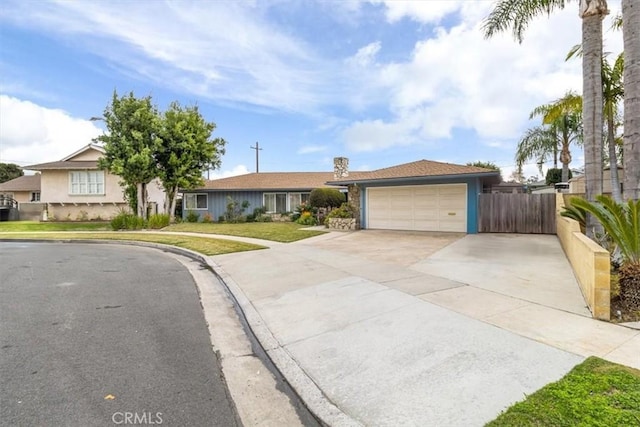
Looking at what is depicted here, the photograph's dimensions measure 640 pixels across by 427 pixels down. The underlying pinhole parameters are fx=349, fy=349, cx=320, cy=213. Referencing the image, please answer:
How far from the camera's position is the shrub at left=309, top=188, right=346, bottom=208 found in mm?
22641

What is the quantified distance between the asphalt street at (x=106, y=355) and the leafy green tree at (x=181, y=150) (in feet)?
51.9

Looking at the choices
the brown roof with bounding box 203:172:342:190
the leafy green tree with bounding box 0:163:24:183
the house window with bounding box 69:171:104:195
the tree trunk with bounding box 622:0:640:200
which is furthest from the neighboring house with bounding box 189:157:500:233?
the leafy green tree with bounding box 0:163:24:183

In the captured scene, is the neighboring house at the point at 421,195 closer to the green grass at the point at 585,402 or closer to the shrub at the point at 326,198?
the shrub at the point at 326,198

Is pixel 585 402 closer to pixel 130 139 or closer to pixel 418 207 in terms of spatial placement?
pixel 418 207

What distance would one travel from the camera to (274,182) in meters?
27.6

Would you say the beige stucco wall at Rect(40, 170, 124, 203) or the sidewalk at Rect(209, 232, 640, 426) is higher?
the beige stucco wall at Rect(40, 170, 124, 203)

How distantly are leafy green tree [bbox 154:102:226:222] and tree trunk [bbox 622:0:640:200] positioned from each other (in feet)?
71.7

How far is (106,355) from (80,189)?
28174mm

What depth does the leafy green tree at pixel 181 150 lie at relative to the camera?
22.8 m

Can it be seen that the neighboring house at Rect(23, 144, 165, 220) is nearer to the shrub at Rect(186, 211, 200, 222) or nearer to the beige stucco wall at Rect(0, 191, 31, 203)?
the shrub at Rect(186, 211, 200, 222)

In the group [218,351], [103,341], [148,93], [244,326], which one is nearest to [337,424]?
[218,351]

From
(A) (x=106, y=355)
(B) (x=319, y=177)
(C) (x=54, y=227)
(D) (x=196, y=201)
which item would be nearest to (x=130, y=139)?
(D) (x=196, y=201)

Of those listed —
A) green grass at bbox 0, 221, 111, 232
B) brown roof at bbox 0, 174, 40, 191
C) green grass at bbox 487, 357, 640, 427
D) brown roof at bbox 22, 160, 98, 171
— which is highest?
brown roof at bbox 22, 160, 98, 171

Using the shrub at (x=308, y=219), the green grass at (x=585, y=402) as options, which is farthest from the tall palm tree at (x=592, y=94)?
the shrub at (x=308, y=219)
